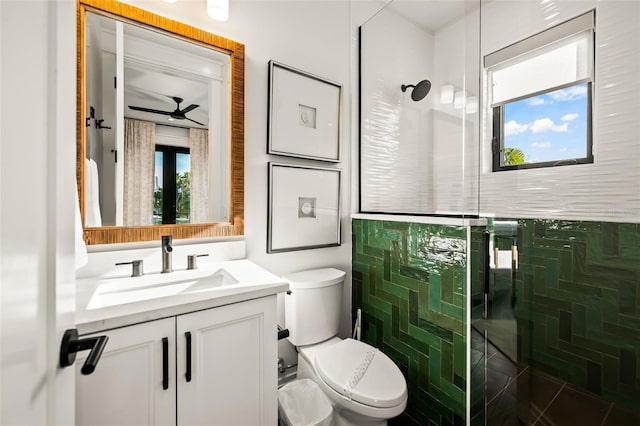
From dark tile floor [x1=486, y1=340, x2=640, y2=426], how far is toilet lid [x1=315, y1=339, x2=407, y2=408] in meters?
0.55

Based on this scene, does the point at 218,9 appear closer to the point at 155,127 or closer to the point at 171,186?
the point at 155,127

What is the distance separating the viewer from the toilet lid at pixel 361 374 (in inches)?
45.1

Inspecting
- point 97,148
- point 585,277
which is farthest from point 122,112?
point 585,277

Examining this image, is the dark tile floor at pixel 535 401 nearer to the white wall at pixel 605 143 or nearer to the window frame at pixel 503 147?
the white wall at pixel 605 143

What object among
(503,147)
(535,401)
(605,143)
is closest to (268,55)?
(503,147)

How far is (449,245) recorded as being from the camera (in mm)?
1343

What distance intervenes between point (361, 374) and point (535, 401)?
1.00 meters

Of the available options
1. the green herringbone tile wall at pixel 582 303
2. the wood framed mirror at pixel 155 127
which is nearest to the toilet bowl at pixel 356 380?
the wood framed mirror at pixel 155 127

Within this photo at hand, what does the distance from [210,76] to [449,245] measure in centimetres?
143

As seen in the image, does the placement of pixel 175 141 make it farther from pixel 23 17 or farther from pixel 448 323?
pixel 448 323

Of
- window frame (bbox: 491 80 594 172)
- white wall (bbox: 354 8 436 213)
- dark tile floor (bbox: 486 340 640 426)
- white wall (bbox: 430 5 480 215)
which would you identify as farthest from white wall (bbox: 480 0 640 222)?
dark tile floor (bbox: 486 340 640 426)

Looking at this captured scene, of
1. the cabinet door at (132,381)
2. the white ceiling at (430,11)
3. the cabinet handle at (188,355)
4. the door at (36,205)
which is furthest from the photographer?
the white ceiling at (430,11)

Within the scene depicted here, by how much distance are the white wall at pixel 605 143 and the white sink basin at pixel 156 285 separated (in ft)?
4.74

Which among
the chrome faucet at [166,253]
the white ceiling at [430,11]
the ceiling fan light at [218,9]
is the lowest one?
the chrome faucet at [166,253]
